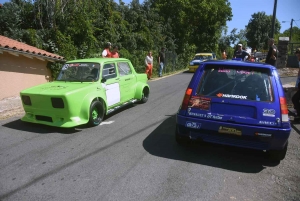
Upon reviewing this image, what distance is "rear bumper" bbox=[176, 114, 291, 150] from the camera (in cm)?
360

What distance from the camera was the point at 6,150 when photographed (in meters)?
4.42

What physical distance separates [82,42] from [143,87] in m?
6.65

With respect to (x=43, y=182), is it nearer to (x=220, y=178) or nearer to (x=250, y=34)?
(x=220, y=178)

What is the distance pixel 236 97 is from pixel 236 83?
0.26 meters

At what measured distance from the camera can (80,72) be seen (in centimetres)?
622

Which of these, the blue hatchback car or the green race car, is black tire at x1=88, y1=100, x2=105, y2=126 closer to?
the green race car

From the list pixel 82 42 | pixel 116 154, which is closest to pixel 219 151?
pixel 116 154

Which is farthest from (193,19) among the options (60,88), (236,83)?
(236,83)

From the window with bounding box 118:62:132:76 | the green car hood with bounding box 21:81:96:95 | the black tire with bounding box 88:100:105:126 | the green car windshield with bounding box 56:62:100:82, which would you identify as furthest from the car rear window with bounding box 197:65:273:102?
the window with bounding box 118:62:132:76

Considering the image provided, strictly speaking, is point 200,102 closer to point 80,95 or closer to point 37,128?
point 80,95

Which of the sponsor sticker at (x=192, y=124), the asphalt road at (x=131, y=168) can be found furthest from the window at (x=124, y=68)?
the sponsor sticker at (x=192, y=124)

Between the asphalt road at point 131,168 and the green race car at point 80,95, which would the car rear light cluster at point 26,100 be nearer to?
the green race car at point 80,95

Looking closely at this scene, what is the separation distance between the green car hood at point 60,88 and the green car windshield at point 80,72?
0.26m

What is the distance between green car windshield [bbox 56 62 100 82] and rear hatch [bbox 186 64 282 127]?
296cm
